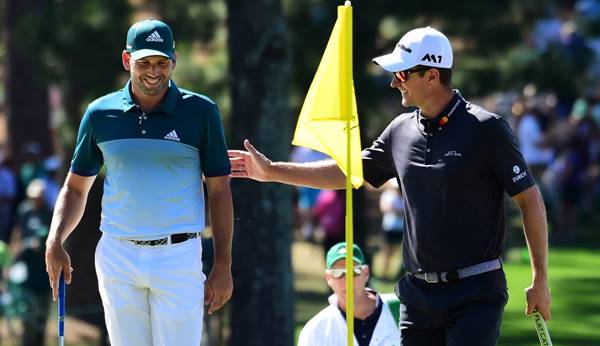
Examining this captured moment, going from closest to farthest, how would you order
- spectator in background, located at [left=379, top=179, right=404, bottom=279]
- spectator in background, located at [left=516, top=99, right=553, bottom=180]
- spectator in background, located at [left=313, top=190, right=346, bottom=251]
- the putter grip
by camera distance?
1. the putter grip
2. spectator in background, located at [left=313, top=190, right=346, bottom=251]
3. spectator in background, located at [left=379, top=179, right=404, bottom=279]
4. spectator in background, located at [left=516, top=99, right=553, bottom=180]

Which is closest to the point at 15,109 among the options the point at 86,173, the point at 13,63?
the point at 13,63

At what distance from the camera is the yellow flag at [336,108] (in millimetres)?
6203

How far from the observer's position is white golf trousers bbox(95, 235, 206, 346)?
20.0ft

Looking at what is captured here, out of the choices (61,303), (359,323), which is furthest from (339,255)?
(61,303)

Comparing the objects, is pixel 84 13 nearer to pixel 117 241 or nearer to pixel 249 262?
pixel 249 262

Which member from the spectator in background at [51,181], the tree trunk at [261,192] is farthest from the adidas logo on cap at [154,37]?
the spectator in background at [51,181]

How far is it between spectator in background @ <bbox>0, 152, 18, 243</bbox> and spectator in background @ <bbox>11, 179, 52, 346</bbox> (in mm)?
3086

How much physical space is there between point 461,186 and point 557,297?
9.13 meters

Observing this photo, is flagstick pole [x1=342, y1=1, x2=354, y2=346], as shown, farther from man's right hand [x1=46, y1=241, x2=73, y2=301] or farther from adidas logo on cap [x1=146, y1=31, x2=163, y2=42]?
man's right hand [x1=46, y1=241, x2=73, y2=301]

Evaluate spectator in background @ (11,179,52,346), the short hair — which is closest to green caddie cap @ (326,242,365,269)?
the short hair

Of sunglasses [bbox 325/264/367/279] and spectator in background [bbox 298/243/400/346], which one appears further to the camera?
sunglasses [bbox 325/264/367/279]

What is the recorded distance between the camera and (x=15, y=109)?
21703 mm

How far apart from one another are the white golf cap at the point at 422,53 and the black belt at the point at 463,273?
880mm

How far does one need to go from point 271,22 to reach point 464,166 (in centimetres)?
621
